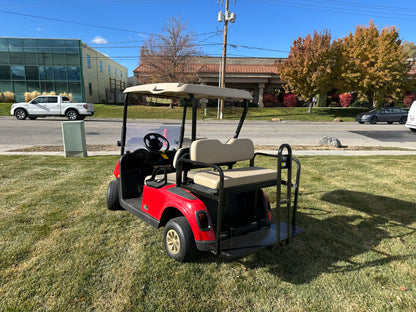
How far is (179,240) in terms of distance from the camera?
2.74 meters

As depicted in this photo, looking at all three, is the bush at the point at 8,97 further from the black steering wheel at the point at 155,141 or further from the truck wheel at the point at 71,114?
the black steering wheel at the point at 155,141

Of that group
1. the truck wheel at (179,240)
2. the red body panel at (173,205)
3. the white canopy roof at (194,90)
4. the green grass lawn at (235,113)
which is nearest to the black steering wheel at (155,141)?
the white canopy roof at (194,90)

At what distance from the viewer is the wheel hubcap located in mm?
2801

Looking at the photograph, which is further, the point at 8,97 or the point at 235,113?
the point at 8,97

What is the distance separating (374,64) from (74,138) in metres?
26.0

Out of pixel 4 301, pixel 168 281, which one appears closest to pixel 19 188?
pixel 4 301

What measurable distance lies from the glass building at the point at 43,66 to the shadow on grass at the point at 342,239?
2974 cm

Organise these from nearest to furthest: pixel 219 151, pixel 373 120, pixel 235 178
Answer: pixel 235 178 → pixel 219 151 → pixel 373 120

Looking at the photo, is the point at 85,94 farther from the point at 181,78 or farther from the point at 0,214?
the point at 0,214

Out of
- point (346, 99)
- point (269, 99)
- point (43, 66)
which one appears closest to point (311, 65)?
point (269, 99)

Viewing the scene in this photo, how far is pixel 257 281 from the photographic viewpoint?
2547 millimetres

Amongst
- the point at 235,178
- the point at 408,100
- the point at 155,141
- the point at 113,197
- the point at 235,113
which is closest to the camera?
the point at 235,178

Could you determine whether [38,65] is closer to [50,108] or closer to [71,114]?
[50,108]

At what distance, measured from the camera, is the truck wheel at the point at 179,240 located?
8.79 ft
